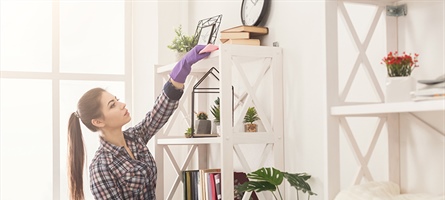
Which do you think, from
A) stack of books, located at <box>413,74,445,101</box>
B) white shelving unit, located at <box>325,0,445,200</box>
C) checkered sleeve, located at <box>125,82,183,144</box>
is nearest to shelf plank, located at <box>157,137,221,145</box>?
checkered sleeve, located at <box>125,82,183,144</box>

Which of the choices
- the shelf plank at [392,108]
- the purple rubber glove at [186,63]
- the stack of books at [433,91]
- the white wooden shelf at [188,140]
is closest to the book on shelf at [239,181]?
the white wooden shelf at [188,140]

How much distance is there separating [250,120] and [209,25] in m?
0.74

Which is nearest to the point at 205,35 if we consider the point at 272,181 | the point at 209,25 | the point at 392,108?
the point at 209,25

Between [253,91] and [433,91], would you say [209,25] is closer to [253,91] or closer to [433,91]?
[253,91]

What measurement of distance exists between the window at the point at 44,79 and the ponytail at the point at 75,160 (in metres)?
0.67

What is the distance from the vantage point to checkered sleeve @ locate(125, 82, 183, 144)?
125 inches

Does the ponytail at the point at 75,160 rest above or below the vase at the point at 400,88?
below

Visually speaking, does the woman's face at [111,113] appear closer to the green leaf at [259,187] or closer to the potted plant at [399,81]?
the green leaf at [259,187]

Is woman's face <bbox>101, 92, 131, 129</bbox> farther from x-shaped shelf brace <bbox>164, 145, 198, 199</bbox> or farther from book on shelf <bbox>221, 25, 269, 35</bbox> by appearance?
book on shelf <bbox>221, 25, 269, 35</bbox>

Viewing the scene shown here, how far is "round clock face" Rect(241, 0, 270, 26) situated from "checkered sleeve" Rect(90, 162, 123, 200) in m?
1.00

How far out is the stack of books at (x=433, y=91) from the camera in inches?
66.7

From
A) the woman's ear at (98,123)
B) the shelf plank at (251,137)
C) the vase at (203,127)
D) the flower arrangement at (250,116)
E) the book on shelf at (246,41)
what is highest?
the book on shelf at (246,41)

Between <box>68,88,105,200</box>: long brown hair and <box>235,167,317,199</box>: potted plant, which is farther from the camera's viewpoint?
<box>68,88,105,200</box>: long brown hair

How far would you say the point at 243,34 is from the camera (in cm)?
299
